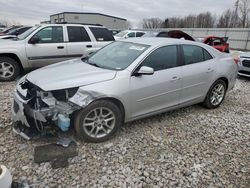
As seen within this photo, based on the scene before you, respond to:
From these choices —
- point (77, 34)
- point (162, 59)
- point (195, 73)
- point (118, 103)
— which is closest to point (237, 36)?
point (77, 34)

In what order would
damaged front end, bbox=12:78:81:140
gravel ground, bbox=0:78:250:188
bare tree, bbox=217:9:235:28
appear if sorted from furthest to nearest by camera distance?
1. bare tree, bbox=217:9:235:28
2. damaged front end, bbox=12:78:81:140
3. gravel ground, bbox=0:78:250:188

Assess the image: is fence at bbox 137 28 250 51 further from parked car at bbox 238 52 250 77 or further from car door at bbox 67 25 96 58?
car door at bbox 67 25 96 58

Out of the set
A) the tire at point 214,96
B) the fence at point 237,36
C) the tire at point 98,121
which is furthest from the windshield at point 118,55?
the fence at point 237,36

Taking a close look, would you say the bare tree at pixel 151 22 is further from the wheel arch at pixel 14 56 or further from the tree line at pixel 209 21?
the wheel arch at pixel 14 56

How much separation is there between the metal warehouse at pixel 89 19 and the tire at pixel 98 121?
4392 centimetres

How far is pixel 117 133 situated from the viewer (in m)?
3.48

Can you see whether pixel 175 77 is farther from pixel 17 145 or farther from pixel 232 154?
pixel 17 145

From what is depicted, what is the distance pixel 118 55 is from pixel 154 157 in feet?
5.90

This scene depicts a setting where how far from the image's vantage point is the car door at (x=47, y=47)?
5984 mm

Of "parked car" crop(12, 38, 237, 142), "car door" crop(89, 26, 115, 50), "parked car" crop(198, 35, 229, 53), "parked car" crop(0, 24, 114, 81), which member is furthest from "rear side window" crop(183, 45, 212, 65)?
"parked car" crop(198, 35, 229, 53)

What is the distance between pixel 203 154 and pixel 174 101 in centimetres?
108

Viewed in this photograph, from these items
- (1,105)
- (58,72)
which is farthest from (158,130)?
(1,105)

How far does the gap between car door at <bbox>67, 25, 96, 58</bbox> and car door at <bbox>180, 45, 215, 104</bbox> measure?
3370 mm

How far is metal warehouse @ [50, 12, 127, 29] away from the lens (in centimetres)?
4506
